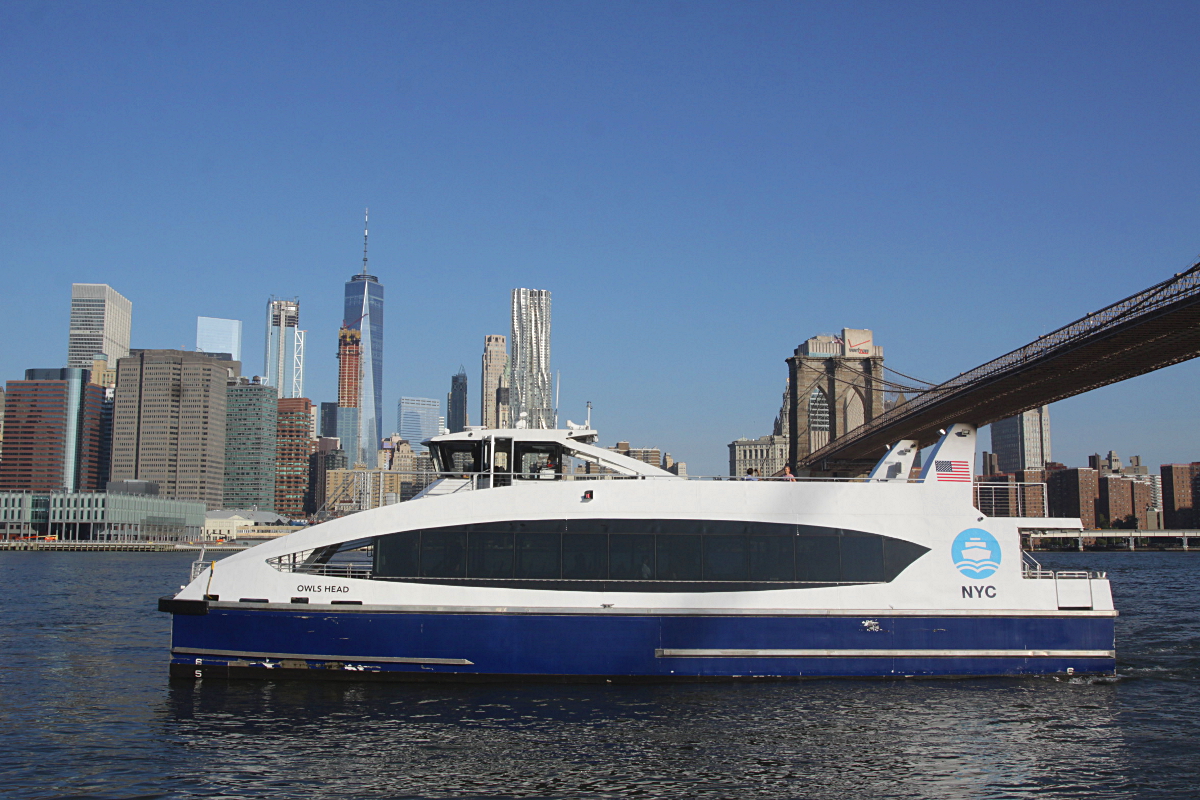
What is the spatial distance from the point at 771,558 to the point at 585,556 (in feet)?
9.15

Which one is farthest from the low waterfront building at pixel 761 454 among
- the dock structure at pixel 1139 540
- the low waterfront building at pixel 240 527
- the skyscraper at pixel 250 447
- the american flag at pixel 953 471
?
the american flag at pixel 953 471

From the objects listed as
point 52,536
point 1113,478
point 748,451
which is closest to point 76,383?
point 52,536

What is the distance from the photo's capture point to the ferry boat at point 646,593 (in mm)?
14469

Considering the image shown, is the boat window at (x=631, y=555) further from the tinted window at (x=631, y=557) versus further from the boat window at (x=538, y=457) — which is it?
the boat window at (x=538, y=457)

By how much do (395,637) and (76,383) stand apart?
195 m

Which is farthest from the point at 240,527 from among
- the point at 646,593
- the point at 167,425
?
the point at 646,593

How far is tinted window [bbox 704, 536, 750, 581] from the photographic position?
14.8 m

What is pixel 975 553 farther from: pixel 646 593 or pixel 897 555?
pixel 646 593

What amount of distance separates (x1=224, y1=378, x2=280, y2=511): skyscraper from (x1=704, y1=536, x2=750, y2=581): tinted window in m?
185

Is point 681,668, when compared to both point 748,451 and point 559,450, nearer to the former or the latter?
point 559,450

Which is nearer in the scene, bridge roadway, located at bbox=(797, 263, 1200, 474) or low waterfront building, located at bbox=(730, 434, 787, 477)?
bridge roadway, located at bbox=(797, 263, 1200, 474)

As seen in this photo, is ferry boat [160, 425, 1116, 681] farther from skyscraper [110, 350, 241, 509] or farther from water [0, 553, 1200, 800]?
skyscraper [110, 350, 241, 509]

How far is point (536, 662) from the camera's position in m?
14.5

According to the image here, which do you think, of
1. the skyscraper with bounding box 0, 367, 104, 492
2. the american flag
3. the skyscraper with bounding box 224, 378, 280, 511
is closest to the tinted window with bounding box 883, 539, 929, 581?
the american flag
